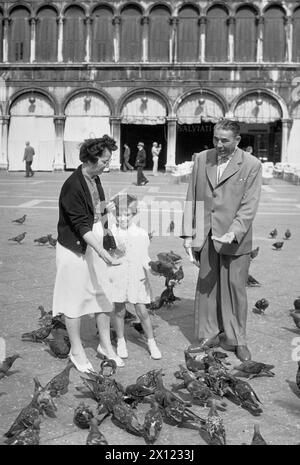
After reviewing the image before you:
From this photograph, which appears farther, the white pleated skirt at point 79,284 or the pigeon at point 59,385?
the white pleated skirt at point 79,284

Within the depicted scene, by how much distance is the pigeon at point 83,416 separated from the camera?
4340 mm

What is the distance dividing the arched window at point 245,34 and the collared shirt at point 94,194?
3049 cm

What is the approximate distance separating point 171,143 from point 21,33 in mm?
9624

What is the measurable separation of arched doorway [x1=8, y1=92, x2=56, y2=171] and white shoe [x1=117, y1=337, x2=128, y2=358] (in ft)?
101

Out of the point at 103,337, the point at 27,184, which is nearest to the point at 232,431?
the point at 103,337

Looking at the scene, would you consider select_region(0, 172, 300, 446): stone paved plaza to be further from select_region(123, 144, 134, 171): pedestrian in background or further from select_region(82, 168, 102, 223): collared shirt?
select_region(123, 144, 134, 171): pedestrian in background

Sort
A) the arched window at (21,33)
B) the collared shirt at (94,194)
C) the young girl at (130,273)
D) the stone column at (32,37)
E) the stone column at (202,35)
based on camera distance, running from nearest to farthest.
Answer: the collared shirt at (94,194)
the young girl at (130,273)
the stone column at (202,35)
the stone column at (32,37)
the arched window at (21,33)

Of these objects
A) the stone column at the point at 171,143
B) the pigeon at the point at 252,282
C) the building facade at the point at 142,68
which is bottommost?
the pigeon at the point at 252,282

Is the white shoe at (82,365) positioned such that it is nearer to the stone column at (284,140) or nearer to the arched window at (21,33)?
the stone column at (284,140)

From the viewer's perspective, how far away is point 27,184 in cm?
2569

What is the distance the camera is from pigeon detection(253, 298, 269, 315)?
23.8ft

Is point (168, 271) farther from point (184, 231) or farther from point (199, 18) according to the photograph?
point (199, 18)

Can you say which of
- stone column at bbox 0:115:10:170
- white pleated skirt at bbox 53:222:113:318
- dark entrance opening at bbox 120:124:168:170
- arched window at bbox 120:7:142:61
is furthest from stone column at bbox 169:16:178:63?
white pleated skirt at bbox 53:222:113:318

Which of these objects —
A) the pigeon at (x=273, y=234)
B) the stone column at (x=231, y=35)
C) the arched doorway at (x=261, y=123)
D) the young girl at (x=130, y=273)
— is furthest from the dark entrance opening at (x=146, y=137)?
the young girl at (x=130, y=273)
